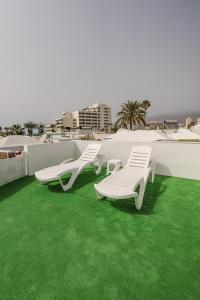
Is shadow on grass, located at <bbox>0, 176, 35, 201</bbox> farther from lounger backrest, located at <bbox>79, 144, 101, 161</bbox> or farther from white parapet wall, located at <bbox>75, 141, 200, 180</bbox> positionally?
white parapet wall, located at <bbox>75, 141, 200, 180</bbox>

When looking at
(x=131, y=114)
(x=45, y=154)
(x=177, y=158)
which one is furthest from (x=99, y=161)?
(x=131, y=114)

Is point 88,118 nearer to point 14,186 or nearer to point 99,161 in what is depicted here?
point 99,161

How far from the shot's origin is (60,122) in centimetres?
A: 10200

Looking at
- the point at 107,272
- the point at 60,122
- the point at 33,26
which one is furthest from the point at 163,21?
the point at 60,122

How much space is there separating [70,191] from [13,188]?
1.82 metres

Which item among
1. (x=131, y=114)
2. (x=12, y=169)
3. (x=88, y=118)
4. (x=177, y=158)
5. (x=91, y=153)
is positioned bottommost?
(x=12, y=169)

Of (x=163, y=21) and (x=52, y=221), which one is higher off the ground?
(x=163, y=21)

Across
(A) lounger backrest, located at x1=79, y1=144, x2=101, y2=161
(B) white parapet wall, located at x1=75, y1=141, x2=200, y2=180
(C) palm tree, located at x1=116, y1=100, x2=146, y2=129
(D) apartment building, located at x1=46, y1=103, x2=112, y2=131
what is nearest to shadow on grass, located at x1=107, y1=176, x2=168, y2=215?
(B) white parapet wall, located at x1=75, y1=141, x2=200, y2=180

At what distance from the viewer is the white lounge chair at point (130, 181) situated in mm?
3162

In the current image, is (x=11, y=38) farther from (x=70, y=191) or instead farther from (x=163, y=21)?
(x=70, y=191)

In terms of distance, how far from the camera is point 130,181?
3.75 meters

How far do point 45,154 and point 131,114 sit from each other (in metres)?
27.4

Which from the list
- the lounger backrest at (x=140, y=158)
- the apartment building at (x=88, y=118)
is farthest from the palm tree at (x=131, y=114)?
the apartment building at (x=88, y=118)

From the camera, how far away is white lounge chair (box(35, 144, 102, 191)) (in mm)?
4288
